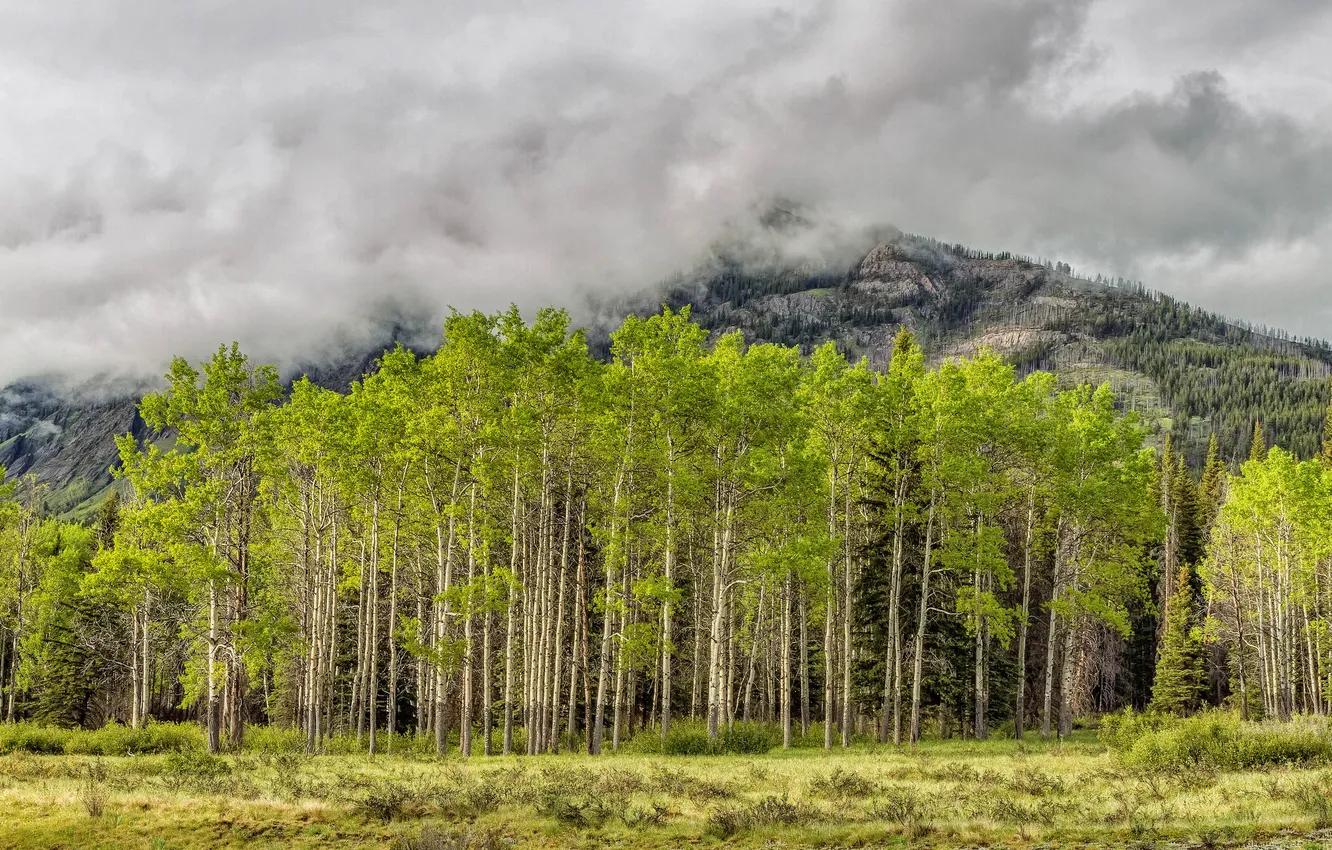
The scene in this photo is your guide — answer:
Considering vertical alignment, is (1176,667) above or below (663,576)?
below

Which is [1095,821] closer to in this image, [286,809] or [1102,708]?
[286,809]

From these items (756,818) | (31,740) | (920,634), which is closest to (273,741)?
(31,740)

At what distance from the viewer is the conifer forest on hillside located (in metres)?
17.7

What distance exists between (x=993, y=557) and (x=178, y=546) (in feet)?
88.6

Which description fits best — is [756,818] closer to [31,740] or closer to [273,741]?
[273,741]

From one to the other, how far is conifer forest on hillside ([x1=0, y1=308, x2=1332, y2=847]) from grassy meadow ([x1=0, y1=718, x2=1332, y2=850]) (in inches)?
5.5

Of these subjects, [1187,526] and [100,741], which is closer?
[100,741]

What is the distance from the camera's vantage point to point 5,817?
54.1 ft

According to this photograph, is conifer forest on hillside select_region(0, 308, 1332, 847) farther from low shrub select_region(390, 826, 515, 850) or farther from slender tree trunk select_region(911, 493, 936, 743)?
slender tree trunk select_region(911, 493, 936, 743)

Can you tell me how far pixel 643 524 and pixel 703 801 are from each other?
12.7 metres

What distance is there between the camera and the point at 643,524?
95.5 ft

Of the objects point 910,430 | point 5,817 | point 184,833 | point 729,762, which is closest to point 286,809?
point 184,833

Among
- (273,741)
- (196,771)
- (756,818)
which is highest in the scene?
(756,818)

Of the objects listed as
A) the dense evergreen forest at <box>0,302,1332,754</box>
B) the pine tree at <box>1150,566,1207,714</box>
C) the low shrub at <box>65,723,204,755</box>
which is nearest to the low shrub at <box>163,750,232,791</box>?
the dense evergreen forest at <box>0,302,1332,754</box>
